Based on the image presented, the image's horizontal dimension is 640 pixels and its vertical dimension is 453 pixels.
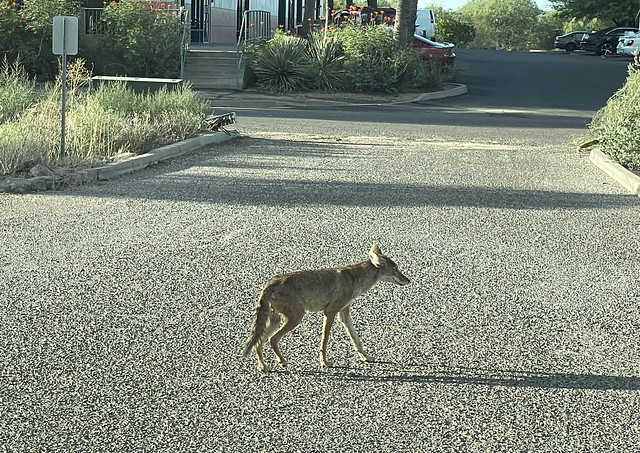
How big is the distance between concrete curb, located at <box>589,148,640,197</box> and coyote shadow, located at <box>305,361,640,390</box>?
24.9 ft

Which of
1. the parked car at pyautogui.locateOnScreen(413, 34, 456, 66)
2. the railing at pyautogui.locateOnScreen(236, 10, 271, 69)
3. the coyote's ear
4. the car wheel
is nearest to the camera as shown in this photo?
the coyote's ear

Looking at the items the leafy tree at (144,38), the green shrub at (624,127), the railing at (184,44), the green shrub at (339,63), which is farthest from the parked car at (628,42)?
the green shrub at (624,127)

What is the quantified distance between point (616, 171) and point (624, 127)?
1285 mm

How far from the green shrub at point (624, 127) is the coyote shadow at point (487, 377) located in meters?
9.58

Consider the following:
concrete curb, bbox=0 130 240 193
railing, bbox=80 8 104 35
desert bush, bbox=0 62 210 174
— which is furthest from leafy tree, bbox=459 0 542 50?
concrete curb, bbox=0 130 240 193

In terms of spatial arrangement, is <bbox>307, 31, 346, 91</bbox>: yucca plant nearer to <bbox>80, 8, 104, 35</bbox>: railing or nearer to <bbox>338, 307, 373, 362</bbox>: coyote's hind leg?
<bbox>80, 8, 104, 35</bbox>: railing

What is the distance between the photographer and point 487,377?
5.80 meters

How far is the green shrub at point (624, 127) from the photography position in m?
15.0

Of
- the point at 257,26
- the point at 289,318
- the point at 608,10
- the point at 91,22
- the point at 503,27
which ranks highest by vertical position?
the point at 608,10

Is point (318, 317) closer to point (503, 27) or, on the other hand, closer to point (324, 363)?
point (324, 363)

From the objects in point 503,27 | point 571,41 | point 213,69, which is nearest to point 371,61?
point 213,69

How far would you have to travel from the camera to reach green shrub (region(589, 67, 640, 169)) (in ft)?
49.1

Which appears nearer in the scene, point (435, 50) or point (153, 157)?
point (153, 157)

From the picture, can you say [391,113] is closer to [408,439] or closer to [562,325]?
[562,325]
